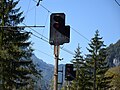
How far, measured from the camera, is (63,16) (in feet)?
38.1

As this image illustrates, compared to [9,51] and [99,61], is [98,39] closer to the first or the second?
[99,61]

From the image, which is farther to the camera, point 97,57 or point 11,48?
point 97,57

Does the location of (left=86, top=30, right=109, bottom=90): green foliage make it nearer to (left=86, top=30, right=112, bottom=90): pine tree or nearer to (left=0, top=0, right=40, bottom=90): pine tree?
(left=86, top=30, right=112, bottom=90): pine tree

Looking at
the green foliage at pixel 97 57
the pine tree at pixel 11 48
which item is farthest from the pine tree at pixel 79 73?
the pine tree at pixel 11 48

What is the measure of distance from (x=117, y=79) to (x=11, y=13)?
63468 millimetres

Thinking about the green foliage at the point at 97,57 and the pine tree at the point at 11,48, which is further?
the green foliage at the point at 97,57

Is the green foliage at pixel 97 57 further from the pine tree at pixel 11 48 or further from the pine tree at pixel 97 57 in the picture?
the pine tree at pixel 11 48

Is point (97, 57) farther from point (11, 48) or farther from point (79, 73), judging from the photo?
point (11, 48)

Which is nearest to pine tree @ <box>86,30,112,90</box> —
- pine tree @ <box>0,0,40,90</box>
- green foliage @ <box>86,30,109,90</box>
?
green foliage @ <box>86,30,109,90</box>

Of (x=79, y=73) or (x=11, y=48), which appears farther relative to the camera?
(x=79, y=73)

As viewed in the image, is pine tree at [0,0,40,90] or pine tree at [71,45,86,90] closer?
pine tree at [0,0,40,90]

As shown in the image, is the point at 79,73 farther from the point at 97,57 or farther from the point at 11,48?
the point at 11,48

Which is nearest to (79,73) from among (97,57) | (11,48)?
(97,57)

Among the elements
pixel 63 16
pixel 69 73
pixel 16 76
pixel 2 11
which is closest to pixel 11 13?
pixel 2 11
